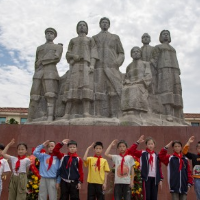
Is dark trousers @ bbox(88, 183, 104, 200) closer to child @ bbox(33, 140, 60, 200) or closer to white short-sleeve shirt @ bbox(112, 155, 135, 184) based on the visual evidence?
white short-sleeve shirt @ bbox(112, 155, 135, 184)

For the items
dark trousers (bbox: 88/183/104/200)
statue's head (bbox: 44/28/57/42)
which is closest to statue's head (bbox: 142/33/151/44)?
statue's head (bbox: 44/28/57/42)

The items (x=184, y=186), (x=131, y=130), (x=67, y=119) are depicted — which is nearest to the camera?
(x=184, y=186)

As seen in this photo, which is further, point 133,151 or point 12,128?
point 12,128

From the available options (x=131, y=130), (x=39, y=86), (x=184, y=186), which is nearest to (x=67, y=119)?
(x=39, y=86)

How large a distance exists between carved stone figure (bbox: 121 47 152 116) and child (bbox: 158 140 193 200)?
3.95 meters

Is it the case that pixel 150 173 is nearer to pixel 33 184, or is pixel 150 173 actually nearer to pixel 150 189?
pixel 150 189

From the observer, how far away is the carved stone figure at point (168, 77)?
10.6 m

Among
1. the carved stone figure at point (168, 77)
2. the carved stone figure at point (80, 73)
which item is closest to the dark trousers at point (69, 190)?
the carved stone figure at point (80, 73)

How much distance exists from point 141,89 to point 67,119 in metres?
2.77

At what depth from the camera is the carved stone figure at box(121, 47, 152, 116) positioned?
9.52 meters

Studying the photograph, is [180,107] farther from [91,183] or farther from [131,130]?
[91,183]

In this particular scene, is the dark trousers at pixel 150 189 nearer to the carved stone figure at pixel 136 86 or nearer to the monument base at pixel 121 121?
the monument base at pixel 121 121

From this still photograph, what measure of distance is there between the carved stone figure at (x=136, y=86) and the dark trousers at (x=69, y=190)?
448 cm

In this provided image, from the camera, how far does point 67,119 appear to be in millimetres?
9828
